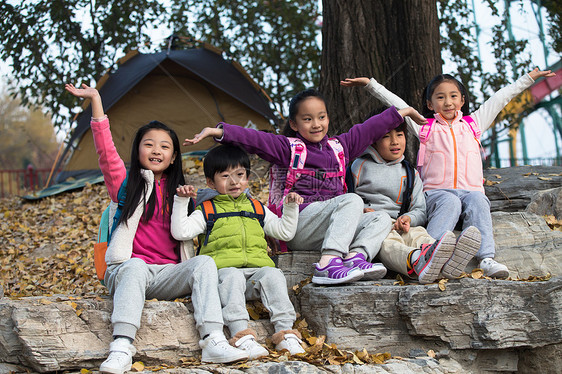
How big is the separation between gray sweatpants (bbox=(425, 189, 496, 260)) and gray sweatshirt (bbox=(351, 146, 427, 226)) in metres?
0.11

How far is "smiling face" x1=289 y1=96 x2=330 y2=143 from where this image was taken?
4035 mm

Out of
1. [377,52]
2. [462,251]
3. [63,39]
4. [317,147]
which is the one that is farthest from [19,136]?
[462,251]

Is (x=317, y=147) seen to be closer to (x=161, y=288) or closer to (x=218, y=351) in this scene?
(x=161, y=288)

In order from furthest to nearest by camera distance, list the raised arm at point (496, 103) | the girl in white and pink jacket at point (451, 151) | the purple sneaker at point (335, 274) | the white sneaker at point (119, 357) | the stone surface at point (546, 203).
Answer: the stone surface at point (546, 203) → the raised arm at point (496, 103) → the girl in white and pink jacket at point (451, 151) → the purple sneaker at point (335, 274) → the white sneaker at point (119, 357)

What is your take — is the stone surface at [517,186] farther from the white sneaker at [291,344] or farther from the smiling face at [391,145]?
the white sneaker at [291,344]

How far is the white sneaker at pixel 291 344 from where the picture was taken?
3.13m

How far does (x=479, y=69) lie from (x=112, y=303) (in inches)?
282

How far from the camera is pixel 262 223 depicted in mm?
→ 3752

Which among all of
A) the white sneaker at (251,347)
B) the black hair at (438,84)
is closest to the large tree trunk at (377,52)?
the black hair at (438,84)

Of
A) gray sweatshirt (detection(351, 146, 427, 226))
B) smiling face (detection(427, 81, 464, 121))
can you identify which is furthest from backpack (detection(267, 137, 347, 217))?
smiling face (detection(427, 81, 464, 121))

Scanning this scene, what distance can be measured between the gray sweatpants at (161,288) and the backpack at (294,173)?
2.92ft

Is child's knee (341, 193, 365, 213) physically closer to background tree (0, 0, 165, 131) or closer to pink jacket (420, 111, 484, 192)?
pink jacket (420, 111, 484, 192)

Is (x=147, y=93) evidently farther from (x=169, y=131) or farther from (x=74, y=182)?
(x=169, y=131)

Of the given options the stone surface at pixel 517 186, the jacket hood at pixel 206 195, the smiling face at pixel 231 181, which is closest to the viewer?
the smiling face at pixel 231 181
